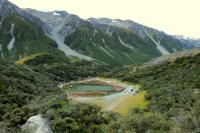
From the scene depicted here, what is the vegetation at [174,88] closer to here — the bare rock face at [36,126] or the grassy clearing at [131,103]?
the grassy clearing at [131,103]

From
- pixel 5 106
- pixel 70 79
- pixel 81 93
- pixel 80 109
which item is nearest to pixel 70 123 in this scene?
pixel 80 109

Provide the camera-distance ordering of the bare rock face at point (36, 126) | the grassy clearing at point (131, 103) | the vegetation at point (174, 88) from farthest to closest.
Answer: the grassy clearing at point (131, 103)
the vegetation at point (174, 88)
the bare rock face at point (36, 126)

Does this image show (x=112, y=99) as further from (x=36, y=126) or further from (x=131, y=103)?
(x=36, y=126)

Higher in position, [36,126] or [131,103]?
[36,126]

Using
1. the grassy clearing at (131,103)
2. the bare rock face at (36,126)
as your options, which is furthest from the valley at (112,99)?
the bare rock face at (36,126)

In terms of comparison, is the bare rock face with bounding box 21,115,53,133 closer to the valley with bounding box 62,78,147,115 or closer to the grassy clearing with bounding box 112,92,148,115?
the valley with bounding box 62,78,147,115

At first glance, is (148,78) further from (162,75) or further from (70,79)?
(70,79)

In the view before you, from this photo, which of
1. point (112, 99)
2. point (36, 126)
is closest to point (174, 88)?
point (112, 99)

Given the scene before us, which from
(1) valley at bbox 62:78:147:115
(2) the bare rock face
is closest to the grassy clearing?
(1) valley at bbox 62:78:147:115
